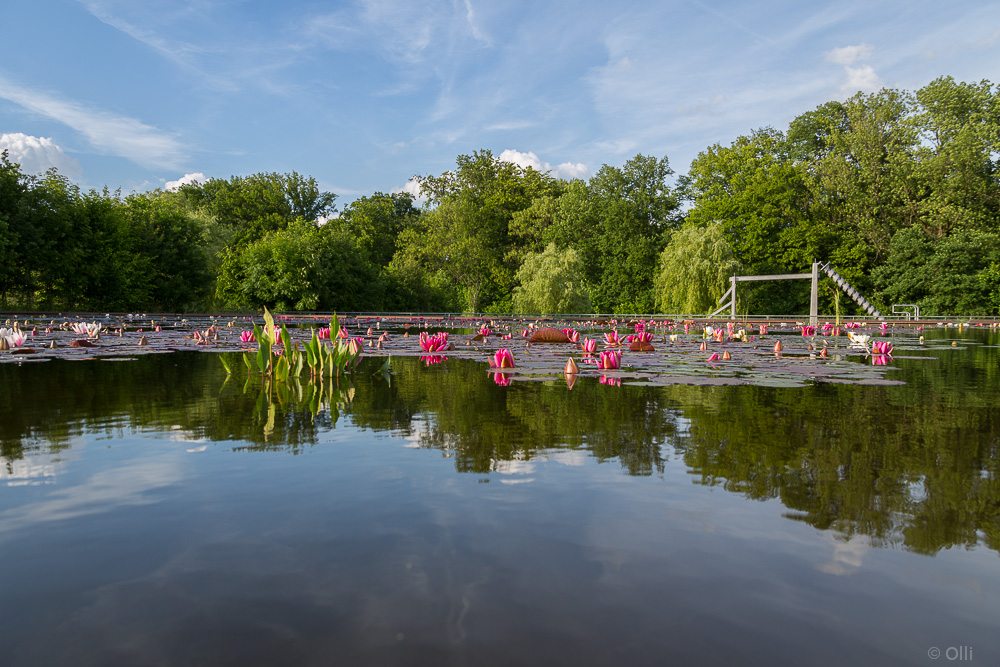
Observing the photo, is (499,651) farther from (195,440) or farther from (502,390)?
(502,390)

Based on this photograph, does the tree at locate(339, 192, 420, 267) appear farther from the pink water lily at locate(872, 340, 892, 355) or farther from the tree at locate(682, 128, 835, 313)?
the pink water lily at locate(872, 340, 892, 355)

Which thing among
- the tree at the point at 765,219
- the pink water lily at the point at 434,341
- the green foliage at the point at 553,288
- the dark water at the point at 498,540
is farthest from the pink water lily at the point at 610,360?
the tree at the point at 765,219

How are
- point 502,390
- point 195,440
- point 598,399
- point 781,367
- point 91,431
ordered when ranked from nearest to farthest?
point 195,440
point 91,431
point 598,399
point 502,390
point 781,367

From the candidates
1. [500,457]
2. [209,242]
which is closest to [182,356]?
[500,457]

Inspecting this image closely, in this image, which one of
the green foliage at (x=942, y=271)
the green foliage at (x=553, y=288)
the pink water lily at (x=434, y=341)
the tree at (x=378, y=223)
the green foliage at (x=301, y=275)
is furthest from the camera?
the tree at (x=378, y=223)

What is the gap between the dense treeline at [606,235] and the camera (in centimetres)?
2867

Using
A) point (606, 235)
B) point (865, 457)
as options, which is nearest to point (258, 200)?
point (606, 235)

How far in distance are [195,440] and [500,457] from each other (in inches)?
66.4

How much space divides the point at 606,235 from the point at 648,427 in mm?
44372

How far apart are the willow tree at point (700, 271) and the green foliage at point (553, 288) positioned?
208 inches

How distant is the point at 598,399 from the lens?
16.6 feet

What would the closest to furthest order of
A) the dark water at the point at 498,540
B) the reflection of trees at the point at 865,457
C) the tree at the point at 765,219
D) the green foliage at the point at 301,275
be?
the dark water at the point at 498,540 < the reflection of trees at the point at 865,457 < the green foliage at the point at 301,275 < the tree at the point at 765,219

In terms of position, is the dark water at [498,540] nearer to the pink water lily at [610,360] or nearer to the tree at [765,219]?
the pink water lily at [610,360]

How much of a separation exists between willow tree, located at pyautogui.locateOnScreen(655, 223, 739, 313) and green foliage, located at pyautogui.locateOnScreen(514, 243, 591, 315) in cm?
529
